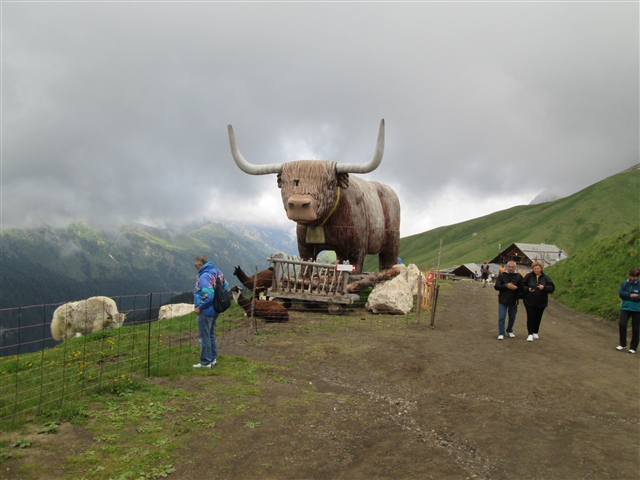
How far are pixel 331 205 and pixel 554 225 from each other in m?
111

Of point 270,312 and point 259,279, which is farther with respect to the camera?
point 259,279

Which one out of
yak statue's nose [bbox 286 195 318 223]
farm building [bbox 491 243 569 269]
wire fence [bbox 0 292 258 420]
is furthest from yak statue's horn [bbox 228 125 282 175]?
farm building [bbox 491 243 569 269]

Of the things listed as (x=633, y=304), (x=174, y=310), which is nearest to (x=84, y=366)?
(x=633, y=304)

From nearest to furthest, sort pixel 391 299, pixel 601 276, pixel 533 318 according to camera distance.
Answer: pixel 533 318 → pixel 391 299 → pixel 601 276

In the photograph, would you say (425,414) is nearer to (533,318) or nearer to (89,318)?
(533,318)

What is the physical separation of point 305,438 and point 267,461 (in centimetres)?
54

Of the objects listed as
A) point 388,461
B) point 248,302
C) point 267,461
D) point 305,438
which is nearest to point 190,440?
point 267,461

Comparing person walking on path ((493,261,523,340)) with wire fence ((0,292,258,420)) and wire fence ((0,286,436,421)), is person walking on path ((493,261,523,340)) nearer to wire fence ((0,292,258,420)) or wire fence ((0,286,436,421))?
wire fence ((0,286,436,421))

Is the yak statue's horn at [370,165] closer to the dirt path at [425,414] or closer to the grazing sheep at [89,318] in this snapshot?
the dirt path at [425,414]

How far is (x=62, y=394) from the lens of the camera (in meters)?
4.46

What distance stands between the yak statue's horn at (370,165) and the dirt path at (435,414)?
4.90 metres

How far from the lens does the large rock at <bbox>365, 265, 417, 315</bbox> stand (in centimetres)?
1161

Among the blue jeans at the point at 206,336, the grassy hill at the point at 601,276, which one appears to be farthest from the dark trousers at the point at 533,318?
the blue jeans at the point at 206,336

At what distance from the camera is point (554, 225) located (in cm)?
10338
